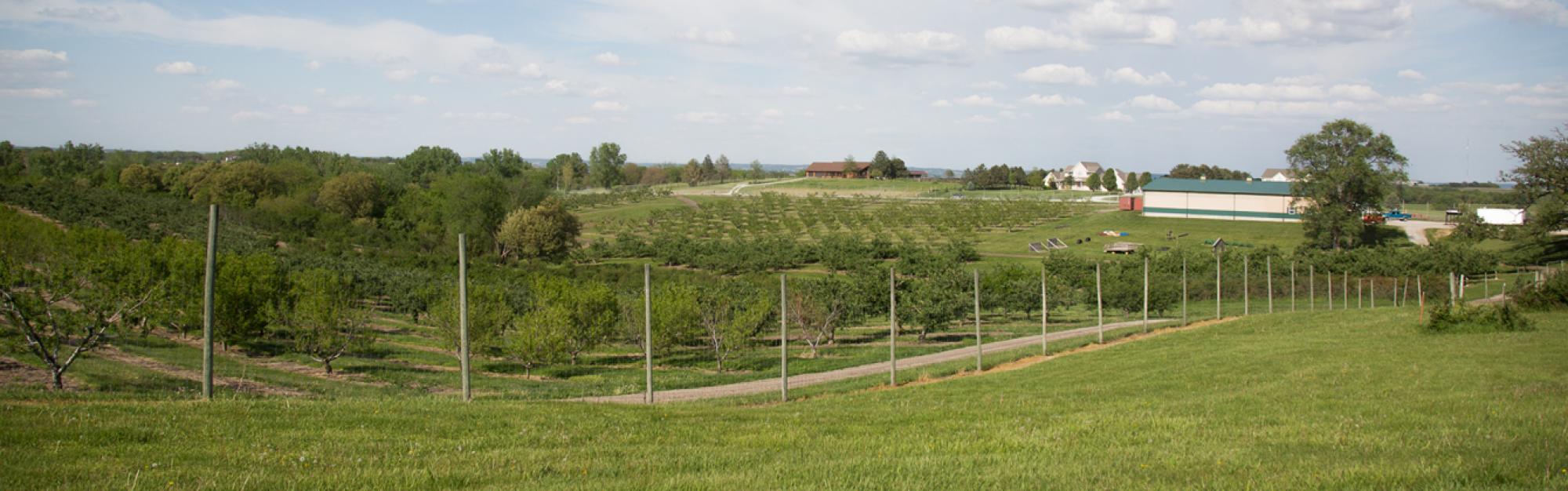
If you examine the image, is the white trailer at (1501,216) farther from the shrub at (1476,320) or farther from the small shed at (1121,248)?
the shrub at (1476,320)

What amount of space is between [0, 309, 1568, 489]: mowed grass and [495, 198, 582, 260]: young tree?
68565 millimetres

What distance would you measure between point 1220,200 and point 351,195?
88.7m

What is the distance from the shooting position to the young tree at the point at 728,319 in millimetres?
32719

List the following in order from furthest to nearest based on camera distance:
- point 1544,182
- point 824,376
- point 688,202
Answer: point 688,202
point 1544,182
point 824,376

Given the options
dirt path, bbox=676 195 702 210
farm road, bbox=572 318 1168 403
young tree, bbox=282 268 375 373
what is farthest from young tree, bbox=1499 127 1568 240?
dirt path, bbox=676 195 702 210

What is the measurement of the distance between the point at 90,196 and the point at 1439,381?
99282 mm

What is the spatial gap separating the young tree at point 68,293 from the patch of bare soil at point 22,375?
33cm

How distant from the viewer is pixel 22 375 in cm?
2475

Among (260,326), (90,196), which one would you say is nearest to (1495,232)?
(260,326)

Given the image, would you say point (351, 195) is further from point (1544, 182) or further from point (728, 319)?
point (1544, 182)

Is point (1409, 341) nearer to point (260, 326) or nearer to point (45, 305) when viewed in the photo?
point (45, 305)

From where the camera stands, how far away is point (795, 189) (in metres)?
171

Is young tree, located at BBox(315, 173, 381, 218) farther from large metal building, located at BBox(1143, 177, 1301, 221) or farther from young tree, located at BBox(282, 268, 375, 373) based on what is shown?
large metal building, located at BBox(1143, 177, 1301, 221)

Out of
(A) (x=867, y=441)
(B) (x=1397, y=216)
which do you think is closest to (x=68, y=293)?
(A) (x=867, y=441)
